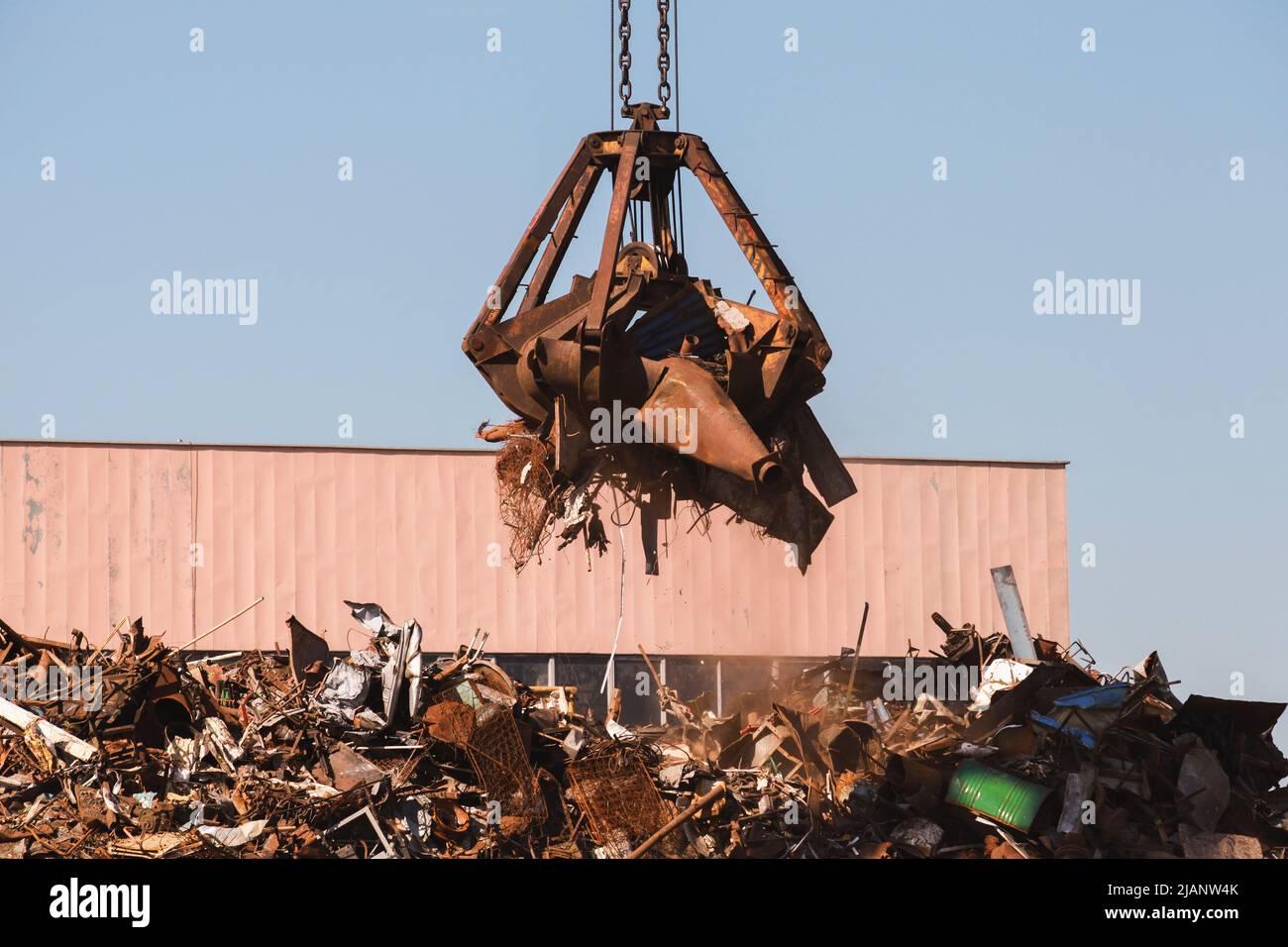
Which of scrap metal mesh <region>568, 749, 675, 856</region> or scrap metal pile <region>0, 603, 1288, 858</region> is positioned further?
scrap metal mesh <region>568, 749, 675, 856</region>

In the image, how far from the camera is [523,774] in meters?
12.6

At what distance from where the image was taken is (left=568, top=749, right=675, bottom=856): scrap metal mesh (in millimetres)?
12461

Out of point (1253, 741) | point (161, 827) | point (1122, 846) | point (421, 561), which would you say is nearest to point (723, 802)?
point (1122, 846)

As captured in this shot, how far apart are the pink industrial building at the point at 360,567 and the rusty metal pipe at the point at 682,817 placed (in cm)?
940

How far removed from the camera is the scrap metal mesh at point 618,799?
1246 cm

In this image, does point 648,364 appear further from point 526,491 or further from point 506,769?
point 506,769

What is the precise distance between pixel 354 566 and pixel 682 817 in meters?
11.3

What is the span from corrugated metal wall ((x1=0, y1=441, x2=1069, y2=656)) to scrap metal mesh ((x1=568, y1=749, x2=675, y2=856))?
368 inches

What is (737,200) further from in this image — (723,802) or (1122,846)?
(1122,846)

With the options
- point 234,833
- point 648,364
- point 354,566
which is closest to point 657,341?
point 648,364

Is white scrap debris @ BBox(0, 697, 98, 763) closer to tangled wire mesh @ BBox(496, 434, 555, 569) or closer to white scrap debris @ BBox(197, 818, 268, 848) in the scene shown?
white scrap debris @ BBox(197, 818, 268, 848)

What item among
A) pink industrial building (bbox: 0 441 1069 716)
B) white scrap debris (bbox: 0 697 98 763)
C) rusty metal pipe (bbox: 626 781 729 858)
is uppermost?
pink industrial building (bbox: 0 441 1069 716)

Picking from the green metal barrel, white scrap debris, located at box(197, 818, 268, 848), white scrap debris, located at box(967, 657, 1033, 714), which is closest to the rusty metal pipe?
the green metal barrel

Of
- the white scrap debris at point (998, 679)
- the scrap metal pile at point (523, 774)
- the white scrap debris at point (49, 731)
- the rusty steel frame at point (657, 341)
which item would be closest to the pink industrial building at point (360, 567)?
the white scrap debris at point (998, 679)
